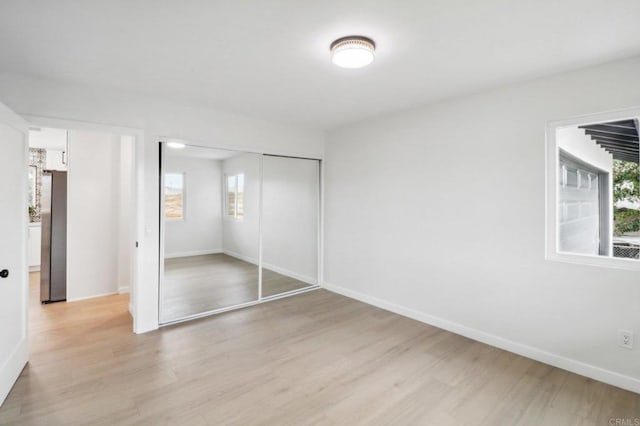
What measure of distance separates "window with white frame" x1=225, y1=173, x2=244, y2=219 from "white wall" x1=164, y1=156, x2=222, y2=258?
11 centimetres

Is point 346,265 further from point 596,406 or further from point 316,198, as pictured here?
point 596,406

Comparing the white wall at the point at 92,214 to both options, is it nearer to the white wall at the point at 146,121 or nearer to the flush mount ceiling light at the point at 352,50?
the white wall at the point at 146,121

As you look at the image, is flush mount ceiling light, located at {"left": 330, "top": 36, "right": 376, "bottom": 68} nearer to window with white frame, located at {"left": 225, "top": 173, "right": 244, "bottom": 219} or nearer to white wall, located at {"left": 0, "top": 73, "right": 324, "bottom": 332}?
white wall, located at {"left": 0, "top": 73, "right": 324, "bottom": 332}

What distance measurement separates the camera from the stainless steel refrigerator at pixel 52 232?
415 cm

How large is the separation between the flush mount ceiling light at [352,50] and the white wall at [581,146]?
6.20 ft

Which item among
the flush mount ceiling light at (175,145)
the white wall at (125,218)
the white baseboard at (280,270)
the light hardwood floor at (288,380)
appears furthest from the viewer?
the white wall at (125,218)

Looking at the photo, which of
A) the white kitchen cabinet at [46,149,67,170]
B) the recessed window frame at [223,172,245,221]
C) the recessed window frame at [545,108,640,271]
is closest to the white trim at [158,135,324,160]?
the recessed window frame at [223,172,245,221]

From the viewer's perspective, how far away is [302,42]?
2193mm

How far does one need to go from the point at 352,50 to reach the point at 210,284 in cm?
339

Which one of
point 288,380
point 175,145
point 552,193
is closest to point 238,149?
point 175,145

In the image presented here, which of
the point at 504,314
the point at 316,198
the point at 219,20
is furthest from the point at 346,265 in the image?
the point at 219,20

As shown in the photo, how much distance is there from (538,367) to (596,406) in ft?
1.66

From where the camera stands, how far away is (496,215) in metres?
3.02

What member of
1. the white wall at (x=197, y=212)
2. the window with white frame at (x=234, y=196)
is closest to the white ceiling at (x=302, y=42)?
the white wall at (x=197, y=212)
